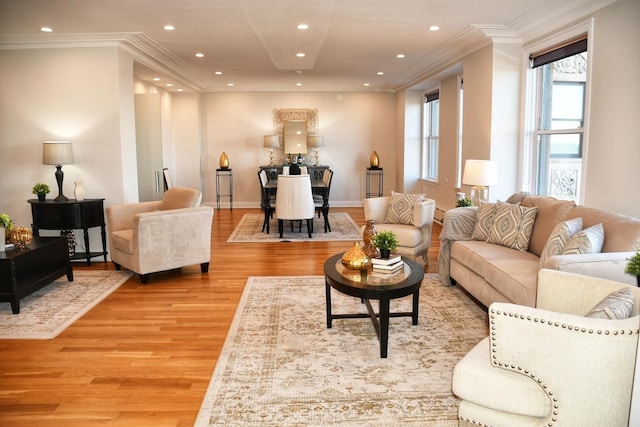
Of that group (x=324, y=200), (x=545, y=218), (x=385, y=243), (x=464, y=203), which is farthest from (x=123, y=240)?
(x=545, y=218)

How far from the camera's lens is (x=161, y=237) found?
4836 mm

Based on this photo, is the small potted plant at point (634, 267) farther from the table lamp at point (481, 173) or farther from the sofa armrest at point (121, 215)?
the sofa armrest at point (121, 215)

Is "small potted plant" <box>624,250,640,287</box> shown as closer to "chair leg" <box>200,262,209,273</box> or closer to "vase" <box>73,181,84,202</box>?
"chair leg" <box>200,262,209,273</box>

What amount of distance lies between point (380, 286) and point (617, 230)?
157 centimetres

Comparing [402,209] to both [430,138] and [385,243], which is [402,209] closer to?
[385,243]

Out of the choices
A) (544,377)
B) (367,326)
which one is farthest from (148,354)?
(544,377)

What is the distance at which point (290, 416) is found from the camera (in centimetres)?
246

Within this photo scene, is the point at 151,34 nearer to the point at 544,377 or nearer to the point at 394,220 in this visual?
the point at 394,220

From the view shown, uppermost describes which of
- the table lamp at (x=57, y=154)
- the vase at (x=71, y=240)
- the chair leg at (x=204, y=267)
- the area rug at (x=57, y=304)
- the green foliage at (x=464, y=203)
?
the table lamp at (x=57, y=154)

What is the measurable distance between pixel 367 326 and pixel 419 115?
7.14 metres

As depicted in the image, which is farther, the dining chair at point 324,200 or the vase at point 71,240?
the dining chair at point 324,200

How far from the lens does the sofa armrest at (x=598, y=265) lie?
9.12 ft

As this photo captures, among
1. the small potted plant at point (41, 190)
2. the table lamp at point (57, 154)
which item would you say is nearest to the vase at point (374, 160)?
the table lamp at point (57, 154)

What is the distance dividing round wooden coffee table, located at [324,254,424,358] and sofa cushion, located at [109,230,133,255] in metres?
2.39
